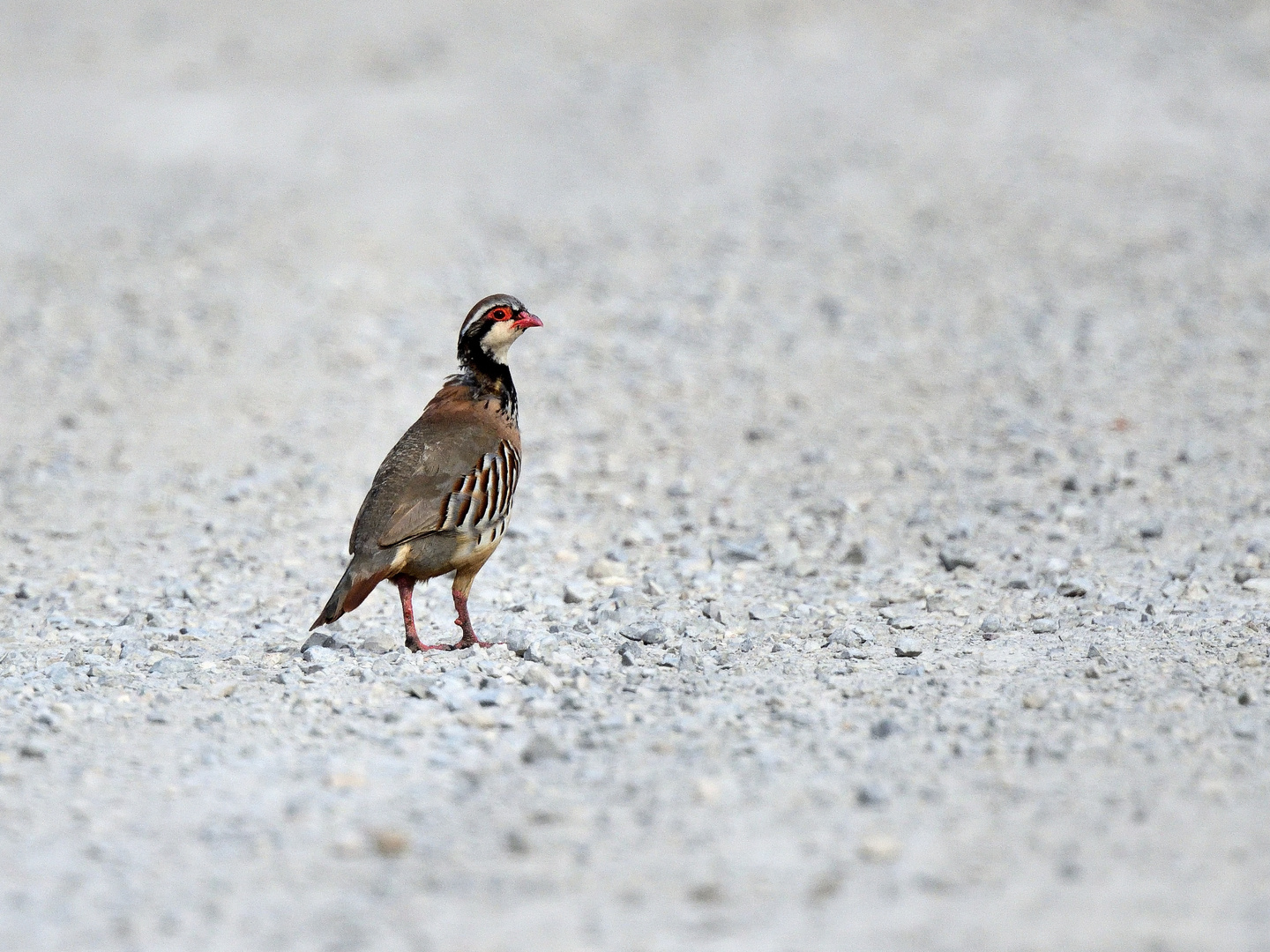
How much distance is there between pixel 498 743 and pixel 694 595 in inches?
101

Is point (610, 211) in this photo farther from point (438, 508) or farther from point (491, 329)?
point (438, 508)

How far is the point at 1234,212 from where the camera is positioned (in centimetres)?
1522

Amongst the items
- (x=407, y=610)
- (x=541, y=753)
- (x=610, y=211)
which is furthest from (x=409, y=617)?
(x=610, y=211)

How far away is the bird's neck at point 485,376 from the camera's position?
726 centimetres

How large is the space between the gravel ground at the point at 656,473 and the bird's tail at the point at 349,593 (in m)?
0.28

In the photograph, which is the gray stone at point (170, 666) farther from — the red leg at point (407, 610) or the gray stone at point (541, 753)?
the gray stone at point (541, 753)

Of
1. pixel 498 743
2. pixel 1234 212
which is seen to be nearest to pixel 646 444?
pixel 498 743

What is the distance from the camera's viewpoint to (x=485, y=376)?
729cm

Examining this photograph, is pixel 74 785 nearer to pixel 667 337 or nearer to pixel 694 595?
pixel 694 595

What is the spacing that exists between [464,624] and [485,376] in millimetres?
1293

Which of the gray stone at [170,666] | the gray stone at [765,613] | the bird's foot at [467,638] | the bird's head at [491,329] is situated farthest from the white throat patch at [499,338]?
the gray stone at [170,666]

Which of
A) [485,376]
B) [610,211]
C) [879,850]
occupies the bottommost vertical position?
[879,850]

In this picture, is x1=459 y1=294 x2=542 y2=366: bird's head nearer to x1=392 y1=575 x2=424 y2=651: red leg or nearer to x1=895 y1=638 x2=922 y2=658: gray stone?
x1=392 y1=575 x2=424 y2=651: red leg

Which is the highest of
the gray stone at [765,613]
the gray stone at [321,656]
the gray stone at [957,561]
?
the gray stone at [957,561]
